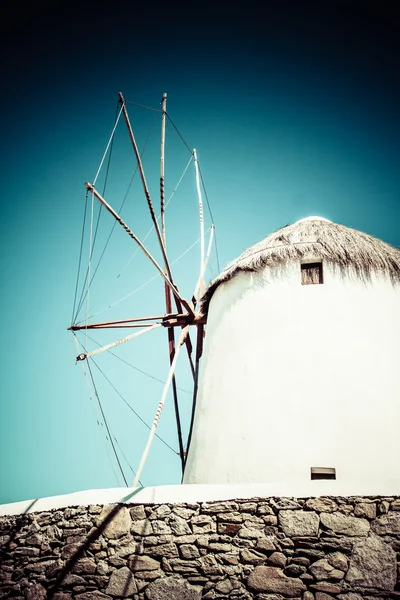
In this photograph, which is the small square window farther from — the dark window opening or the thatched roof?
the dark window opening

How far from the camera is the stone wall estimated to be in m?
3.03

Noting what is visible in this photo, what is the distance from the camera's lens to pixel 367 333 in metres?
4.77

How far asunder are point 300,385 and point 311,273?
1572mm

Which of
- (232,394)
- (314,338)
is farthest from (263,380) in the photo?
(314,338)

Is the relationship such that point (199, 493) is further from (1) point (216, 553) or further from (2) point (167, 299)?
(2) point (167, 299)

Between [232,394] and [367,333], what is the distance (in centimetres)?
169

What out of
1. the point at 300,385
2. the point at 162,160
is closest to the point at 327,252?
the point at 300,385

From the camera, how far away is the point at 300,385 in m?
4.58

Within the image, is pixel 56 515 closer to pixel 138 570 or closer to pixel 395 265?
pixel 138 570

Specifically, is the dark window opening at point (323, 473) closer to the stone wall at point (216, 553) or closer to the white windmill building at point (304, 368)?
the white windmill building at point (304, 368)

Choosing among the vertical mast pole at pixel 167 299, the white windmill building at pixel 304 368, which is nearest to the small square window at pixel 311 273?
the white windmill building at pixel 304 368

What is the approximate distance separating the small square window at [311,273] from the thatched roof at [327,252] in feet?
0.39

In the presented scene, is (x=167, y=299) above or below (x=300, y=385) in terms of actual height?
above

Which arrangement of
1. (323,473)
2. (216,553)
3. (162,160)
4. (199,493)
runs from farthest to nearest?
(162,160) < (323,473) < (199,493) < (216,553)
